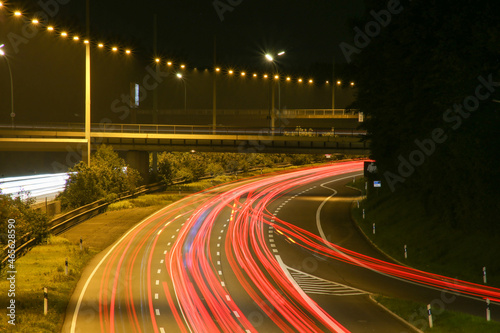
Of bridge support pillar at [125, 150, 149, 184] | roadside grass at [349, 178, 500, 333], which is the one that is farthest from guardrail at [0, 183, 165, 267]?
roadside grass at [349, 178, 500, 333]

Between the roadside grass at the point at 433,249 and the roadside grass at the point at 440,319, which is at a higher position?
the roadside grass at the point at 433,249

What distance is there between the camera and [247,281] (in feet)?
77.6

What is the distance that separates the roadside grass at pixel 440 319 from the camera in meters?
16.9

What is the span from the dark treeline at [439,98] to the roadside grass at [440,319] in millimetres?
8770

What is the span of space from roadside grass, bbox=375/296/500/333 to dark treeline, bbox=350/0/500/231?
345 inches

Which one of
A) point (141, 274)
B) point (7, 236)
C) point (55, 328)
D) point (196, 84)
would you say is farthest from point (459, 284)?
point (196, 84)

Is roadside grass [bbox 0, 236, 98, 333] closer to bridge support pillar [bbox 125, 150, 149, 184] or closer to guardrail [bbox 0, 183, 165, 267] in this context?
guardrail [bbox 0, 183, 165, 267]

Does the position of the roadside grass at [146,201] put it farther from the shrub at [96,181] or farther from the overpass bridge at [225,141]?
the overpass bridge at [225,141]

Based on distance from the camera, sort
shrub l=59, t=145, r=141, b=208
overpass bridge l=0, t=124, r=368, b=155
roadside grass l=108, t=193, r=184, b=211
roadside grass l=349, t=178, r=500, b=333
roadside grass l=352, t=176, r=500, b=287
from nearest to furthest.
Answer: roadside grass l=349, t=178, r=500, b=333, roadside grass l=352, t=176, r=500, b=287, shrub l=59, t=145, r=141, b=208, roadside grass l=108, t=193, r=184, b=211, overpass bridge l=0, t=124, r=368, b=155

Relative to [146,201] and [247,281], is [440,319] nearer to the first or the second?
[247,281]

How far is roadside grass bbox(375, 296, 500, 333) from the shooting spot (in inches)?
664

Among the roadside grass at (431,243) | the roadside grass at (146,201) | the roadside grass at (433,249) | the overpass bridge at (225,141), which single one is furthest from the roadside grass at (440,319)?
the overpass bridge at (225,141)

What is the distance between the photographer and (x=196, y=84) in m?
106

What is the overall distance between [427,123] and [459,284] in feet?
35.7
